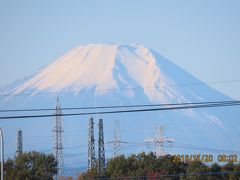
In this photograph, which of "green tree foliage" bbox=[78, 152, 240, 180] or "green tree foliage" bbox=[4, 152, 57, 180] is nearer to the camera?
"green tree foliage" bbox=[4, 152, 57, 180]

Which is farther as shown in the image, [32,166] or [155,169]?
[155,169]

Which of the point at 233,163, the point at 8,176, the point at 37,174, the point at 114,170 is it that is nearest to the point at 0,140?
the point at 8,176

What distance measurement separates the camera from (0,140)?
146ft

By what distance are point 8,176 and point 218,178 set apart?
92.3 feet

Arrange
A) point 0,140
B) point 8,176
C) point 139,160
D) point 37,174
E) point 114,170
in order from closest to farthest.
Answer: point 0,140, point 8,176, point 37,174, point 114,170, point 139,160

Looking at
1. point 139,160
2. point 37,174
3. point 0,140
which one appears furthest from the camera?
point 139,160

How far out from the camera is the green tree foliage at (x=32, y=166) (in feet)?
288

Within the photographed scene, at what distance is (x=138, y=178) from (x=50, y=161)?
10343 millimetres

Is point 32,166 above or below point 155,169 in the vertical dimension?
above

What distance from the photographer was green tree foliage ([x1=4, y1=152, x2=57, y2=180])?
3460 inches

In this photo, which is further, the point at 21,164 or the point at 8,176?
the point at 21,164

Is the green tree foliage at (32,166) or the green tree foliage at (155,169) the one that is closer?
the green tree foliage at (32,166)

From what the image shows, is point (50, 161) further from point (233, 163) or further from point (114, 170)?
point (233, 163)

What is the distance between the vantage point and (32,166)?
93.0 m
